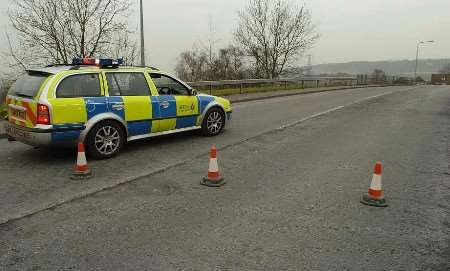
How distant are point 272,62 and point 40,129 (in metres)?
29.4

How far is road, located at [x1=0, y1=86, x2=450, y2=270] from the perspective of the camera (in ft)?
11.0

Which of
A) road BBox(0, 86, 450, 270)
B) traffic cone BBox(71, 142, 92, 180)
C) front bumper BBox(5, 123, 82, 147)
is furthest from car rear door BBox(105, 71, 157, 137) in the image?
traffic cone BBox(71, 142, 92, 180)

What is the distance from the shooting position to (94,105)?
6410 mm

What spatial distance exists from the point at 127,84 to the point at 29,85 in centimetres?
161

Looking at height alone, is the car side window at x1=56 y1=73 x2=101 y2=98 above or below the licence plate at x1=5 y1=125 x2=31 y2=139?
above

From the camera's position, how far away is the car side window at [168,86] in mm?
7602

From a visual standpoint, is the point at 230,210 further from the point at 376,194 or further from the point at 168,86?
the point at 168,86

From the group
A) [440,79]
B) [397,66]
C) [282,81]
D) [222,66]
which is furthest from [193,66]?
[397,66]

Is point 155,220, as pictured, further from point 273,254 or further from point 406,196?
point 406,196

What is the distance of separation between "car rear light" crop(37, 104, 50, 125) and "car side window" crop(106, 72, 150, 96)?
3.77 ft

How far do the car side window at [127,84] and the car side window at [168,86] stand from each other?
0.29 m

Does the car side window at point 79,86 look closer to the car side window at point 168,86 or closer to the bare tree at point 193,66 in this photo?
the car side window at point 168,86

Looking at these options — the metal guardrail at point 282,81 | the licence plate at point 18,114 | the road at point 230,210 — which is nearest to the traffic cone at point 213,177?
the road at point 230,210

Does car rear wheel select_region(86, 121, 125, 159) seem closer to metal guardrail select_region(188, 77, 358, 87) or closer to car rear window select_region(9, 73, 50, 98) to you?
car rear window select_region(9, 73, 50, 98)
